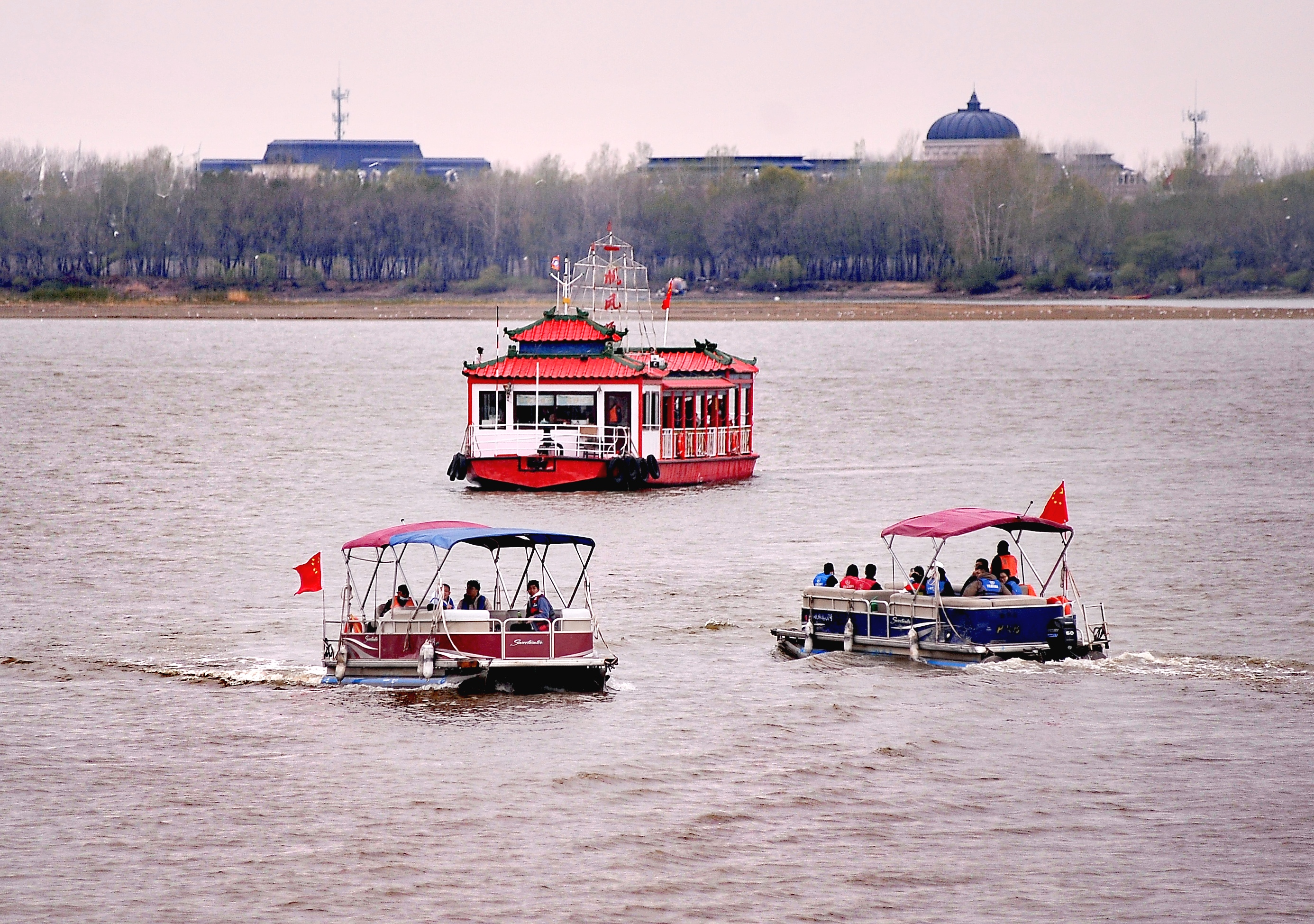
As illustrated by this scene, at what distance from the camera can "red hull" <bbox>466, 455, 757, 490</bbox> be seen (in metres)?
56.1

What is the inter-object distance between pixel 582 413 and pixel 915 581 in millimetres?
24538

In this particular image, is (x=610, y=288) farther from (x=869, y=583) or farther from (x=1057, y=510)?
(x=1057, y=510)

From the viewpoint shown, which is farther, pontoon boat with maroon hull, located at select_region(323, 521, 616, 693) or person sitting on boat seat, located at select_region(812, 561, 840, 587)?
person sitting on boat seat, located at select_region(812, 561, 840, 587)

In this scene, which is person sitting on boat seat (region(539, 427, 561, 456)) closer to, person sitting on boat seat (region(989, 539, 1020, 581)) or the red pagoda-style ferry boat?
the red pagoda-style ferry boat

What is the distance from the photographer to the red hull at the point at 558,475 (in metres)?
56.1

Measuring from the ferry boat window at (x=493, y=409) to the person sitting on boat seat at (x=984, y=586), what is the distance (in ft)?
84.4

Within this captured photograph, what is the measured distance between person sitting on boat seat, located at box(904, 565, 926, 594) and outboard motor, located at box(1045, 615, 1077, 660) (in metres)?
2.30

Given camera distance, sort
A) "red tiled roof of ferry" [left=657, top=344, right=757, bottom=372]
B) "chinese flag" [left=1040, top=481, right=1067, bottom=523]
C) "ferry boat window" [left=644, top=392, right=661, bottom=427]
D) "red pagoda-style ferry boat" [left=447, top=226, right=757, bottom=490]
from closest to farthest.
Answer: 1. "chinese flag" [left=1040, top=481, right=1067, bottom=523]
2. "red pagoda-style ferry boat" [left=447, top=226, right=757, bottom=490]
3. "ferry boat window" [left=644, top=392, right=661, bottom=427]
4. "red tiled roof of ferry" [left=657, top=344, right=757, bottom=372]

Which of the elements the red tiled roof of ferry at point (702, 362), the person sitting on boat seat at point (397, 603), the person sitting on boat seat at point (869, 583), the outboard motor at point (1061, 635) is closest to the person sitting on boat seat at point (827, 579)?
the person sitting on boat seat at point (869, 583)

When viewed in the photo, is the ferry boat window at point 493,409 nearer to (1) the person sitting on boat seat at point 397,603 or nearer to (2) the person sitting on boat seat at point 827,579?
(2) the person sitting on boat seat at point 827,579

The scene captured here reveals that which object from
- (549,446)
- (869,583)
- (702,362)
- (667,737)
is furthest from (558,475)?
(667,737)

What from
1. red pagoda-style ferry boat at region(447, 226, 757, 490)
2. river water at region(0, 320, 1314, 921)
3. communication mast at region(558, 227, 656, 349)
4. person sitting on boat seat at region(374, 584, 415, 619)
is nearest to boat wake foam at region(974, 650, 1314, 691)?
river water at region(0, 320, 1314, 921)

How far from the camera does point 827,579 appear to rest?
3519 centimetres

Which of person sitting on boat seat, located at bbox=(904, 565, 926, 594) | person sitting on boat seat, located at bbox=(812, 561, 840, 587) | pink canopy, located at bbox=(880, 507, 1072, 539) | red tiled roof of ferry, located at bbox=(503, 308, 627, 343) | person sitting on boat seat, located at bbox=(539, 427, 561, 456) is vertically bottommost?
person sitting on boat seat, located at bbox=(812, 561, 840, 587)
